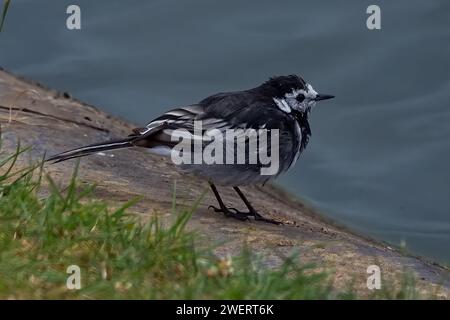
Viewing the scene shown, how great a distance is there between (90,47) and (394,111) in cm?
415

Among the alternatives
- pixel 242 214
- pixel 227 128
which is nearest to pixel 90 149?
pixel 227 128

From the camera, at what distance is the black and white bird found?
26.5ft

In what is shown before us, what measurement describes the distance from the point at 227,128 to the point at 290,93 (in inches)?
33.6

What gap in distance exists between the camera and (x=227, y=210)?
8266 mm

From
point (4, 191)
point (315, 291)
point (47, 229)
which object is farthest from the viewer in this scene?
point (4, 191)

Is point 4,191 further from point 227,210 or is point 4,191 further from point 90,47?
point 90,47

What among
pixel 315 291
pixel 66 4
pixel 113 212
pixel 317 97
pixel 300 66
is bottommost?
pixel 315 291

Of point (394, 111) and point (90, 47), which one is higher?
point (90, 47)

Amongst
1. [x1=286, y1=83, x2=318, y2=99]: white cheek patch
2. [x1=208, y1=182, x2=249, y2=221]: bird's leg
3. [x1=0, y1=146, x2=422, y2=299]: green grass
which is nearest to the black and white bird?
[x1=208, y1=182, x2=249, y2=221]: bird's leg

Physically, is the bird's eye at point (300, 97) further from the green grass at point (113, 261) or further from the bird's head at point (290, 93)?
the green grass at point (113, 261)

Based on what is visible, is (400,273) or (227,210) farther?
(227,210)

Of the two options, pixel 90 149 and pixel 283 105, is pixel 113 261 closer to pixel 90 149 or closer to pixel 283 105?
pixel 90 149

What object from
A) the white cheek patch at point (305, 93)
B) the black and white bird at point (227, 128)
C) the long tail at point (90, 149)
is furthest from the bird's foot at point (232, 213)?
the white cheek patch at point (305, 93)

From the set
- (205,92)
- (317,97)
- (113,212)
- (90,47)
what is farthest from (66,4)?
(113,212)
